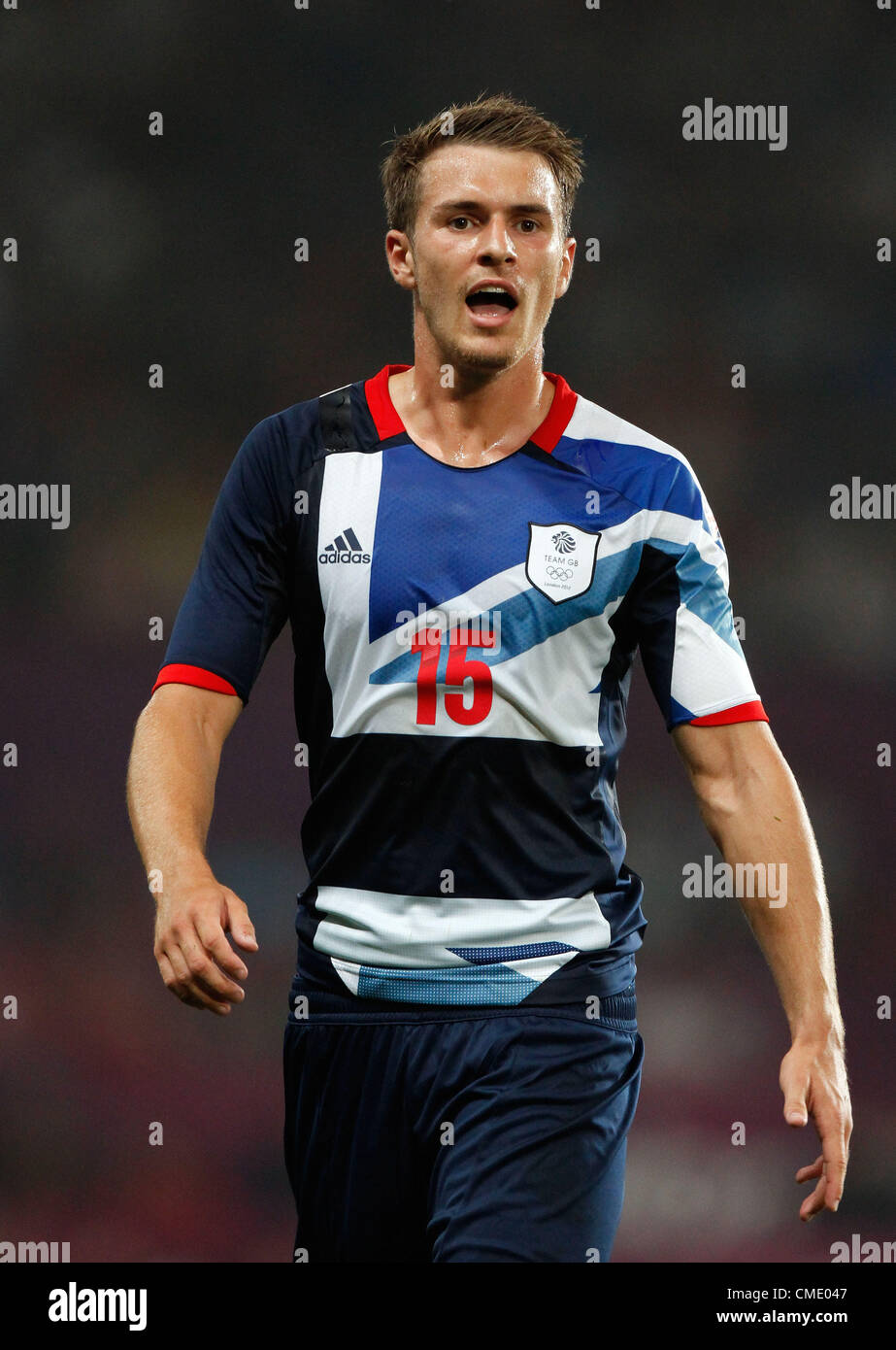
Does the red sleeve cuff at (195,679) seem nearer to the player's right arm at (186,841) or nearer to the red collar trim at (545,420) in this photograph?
the player's right arm at (186,841)

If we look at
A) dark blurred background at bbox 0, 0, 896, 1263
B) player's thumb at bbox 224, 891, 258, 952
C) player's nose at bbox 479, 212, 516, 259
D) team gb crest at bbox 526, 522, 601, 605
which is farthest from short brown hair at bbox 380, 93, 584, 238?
dark blurred background at bbox 0, 0, 896, 1263

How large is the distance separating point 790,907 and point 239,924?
2.77ft

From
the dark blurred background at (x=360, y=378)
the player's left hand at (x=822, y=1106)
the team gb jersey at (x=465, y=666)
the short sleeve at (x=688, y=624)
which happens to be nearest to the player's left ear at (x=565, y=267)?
the team gb jersey at (x=465, y=666)

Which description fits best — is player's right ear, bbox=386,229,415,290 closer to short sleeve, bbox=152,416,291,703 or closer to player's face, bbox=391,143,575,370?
player's face, bbox=391,143,575,370

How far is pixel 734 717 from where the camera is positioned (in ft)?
8.36

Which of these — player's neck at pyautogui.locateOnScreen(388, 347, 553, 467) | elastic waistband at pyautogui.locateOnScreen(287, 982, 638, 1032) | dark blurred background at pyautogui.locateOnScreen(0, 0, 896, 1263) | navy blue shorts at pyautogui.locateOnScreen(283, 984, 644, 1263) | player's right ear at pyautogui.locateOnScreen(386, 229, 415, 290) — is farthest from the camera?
dark blurred background at pyautogui.locateOnScreen(0, 0, 896, 1263)

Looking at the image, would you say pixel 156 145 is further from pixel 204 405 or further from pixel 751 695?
pixel 751 695

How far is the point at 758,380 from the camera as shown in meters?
5.45

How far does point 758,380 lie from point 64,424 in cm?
229

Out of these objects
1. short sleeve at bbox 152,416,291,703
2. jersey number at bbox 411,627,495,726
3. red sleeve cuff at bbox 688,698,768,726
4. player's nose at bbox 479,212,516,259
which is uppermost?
player's nose at bbox 479,212,516,259

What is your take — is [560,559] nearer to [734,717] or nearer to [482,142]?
[734,717]

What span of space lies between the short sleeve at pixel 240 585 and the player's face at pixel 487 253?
1.15ft

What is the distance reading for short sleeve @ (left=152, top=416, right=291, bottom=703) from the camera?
2.56 m

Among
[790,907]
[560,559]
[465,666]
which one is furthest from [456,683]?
[790,907]
